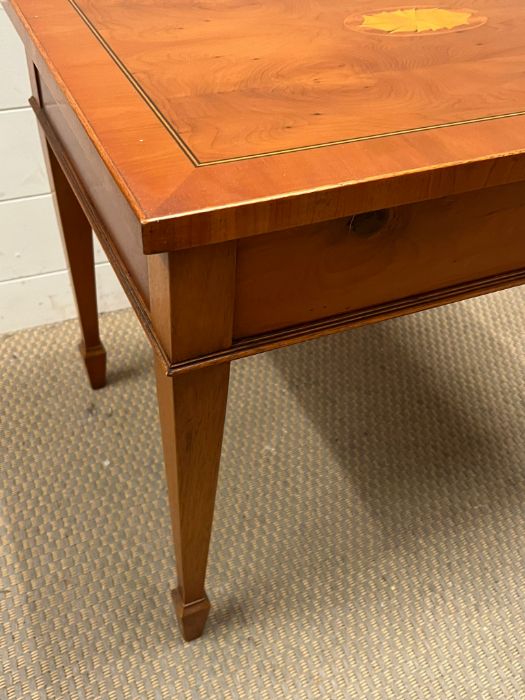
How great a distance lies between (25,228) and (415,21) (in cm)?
75

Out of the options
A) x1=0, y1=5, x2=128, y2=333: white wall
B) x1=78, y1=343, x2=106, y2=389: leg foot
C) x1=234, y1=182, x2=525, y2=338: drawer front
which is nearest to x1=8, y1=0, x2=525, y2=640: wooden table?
x1=234, y1=182, x2=525, y2=338: drawer front

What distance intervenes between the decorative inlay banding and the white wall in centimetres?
55

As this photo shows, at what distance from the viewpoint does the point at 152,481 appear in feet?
3.60

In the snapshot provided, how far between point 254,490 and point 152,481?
16 centimetres

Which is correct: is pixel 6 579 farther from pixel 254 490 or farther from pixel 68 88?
pixel 68 88

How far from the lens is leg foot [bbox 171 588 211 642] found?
87 cm

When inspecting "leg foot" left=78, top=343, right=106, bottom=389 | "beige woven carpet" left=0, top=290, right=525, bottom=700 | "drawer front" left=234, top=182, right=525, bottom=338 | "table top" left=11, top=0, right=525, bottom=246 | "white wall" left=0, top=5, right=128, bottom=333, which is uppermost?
"table top" left=11, top=0, right=525, bottom=246

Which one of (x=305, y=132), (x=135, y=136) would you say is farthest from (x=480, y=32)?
(x=135, y=136)

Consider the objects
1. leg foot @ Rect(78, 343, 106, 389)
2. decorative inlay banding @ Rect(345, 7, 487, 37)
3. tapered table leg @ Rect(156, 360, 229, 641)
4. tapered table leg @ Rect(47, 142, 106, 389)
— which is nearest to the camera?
tapered table leg @ Rect(156, 360, 229, 641)

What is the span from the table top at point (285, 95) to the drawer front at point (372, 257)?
0.05 metres

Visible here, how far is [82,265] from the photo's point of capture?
1105 millimetres

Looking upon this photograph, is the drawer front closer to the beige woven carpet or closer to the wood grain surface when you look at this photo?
the wood grain surface

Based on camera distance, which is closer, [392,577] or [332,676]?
[332,676]

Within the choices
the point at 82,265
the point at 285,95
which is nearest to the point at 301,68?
the point at 285,95
